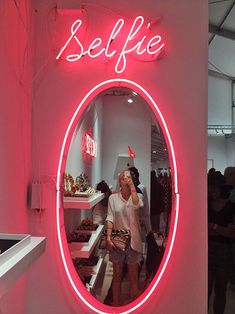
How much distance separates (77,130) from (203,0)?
113 centimetres

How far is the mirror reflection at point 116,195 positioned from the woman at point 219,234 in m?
0.42

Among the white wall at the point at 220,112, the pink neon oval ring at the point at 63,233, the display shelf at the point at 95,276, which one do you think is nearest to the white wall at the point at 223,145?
the white wall at the point at 220,112

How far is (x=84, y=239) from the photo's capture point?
1.93 meters

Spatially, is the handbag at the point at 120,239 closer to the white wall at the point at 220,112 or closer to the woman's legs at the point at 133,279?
the woman's legs at the point at 133,279

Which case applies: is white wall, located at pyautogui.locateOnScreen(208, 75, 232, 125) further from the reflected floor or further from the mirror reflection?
the reflected floor

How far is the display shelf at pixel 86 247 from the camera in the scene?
74.1 inches

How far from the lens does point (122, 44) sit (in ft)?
6.38

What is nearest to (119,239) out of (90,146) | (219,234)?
(90,146)

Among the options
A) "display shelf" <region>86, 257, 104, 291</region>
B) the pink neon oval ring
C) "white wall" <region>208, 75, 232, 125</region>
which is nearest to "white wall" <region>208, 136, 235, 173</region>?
"white wall" <region>208, 75, 232, 125</region>

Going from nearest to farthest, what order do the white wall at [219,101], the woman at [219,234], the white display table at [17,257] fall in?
the white display table at [17,257] → the woman at [219,234] → the white wall at [219,101]

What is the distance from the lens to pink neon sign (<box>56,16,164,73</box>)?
1909 mm

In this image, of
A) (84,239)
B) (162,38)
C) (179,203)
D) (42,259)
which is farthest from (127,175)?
(162,38)

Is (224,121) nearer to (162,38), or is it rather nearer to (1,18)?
(162,38)

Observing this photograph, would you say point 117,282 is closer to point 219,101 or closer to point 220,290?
point 220,290
